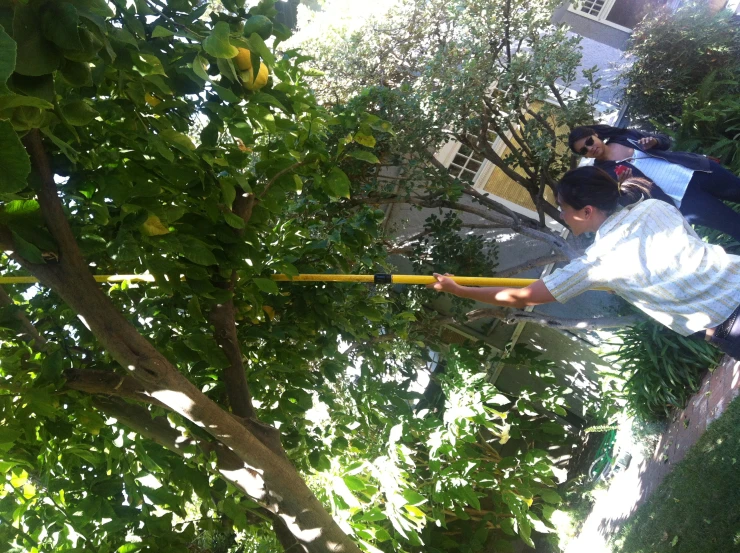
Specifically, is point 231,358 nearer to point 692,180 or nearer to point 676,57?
point 692,180

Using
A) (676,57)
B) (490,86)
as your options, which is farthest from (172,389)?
(676,57)

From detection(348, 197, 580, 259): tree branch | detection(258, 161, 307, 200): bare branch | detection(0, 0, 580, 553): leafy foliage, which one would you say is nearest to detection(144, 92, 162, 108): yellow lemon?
detection(0, 0, 580, 553): leafy foliage

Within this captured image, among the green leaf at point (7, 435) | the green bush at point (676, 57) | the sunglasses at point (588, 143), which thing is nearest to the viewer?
the green leaf at point (7, 435)

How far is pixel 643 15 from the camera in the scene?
267 inches

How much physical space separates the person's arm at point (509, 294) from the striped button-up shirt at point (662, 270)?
7cm

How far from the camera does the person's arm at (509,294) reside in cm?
247

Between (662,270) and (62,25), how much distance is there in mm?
2011

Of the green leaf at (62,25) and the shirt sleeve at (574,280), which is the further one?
the shirt sleeve at (574,280)

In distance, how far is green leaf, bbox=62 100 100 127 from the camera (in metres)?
1.69

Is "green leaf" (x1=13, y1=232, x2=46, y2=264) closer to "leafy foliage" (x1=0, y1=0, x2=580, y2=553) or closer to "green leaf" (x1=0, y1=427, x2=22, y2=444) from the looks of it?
"leafy foliage" (x1=0, y1=0, x2=580, y2=553)

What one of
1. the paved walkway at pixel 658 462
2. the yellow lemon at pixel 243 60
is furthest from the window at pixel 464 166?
the yellow lemon at pixel 243 60

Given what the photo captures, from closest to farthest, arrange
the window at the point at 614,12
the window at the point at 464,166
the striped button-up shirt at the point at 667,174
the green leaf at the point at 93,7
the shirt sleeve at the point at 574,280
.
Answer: the green leaf at the point at 93,7
the shirt sleeve at the point at 574,280
the striped button-up shirt at the point at 667,174
the window at the point at 614,12
the window at the point at 464,166

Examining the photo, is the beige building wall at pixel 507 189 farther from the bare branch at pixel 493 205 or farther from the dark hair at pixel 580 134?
the dark hair at pixel 580 134

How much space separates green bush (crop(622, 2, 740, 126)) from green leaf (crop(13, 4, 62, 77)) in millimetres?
5686
